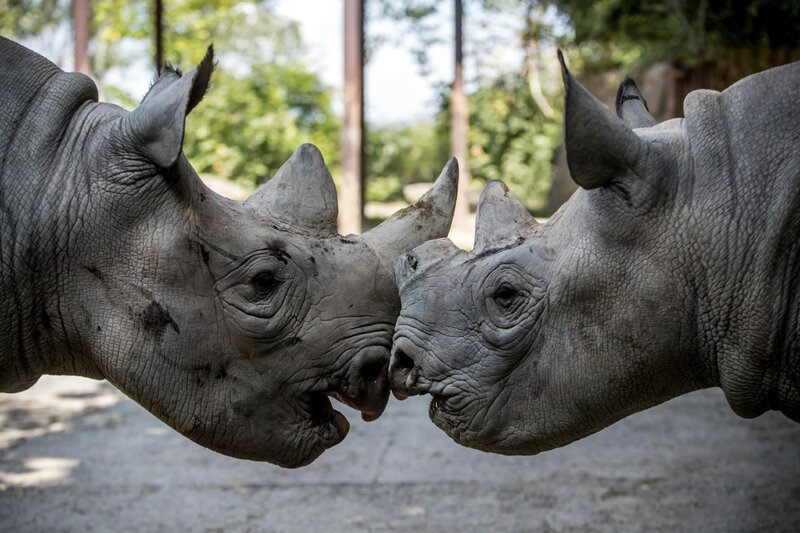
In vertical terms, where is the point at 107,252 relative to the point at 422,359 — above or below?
above

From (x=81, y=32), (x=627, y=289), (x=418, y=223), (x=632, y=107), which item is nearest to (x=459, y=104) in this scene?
(x=81, y=32)

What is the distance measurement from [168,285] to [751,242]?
1887 mm

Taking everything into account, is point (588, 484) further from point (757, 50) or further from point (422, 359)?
point (757, 50)

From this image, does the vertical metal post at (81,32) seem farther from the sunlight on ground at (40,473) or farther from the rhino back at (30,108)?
the rhino back at (30,108)

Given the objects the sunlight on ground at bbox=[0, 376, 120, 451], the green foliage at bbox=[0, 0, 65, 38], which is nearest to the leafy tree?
the green foliage at bbox=[0, 0, 65, 38]

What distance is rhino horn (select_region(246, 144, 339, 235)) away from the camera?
4023 millimetres

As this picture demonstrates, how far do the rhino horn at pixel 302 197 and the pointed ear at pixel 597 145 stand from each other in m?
1.23

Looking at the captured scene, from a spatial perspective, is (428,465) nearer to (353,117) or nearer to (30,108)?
(30,108)

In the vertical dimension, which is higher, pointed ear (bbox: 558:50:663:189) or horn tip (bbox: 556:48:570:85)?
horn tip (bbox: 556:48:570:85)

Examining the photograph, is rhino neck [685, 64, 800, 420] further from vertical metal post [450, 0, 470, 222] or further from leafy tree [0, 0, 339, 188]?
leafy tree [0, 0, 339, 188]

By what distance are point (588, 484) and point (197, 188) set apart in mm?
3056

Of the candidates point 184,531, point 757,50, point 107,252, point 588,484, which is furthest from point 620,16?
point 107,252

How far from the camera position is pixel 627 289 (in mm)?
3246

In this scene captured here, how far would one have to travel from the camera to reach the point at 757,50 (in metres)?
9.77
